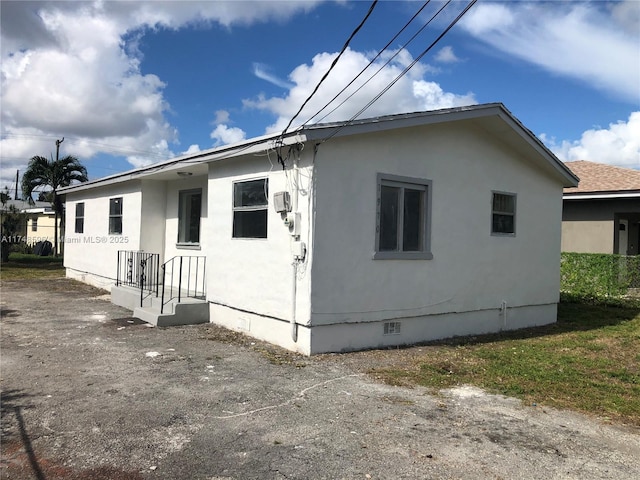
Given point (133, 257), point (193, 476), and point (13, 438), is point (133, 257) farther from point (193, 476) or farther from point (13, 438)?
point (193, 476)

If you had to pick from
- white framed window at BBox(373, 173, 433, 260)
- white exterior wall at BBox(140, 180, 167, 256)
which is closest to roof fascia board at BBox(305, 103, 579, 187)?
white framed window at BBox(373, 173, 433, 260)

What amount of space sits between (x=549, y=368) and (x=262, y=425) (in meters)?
4.37

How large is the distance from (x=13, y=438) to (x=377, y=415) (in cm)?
313

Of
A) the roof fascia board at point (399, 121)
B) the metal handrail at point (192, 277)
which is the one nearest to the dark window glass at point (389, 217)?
the roof fascia board at point (399, 121)


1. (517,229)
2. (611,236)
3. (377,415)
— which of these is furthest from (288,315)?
(611,236)

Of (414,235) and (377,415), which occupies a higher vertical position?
(414,235)

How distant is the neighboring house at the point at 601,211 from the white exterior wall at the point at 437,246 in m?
6.34

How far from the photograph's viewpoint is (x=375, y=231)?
7.68 meters

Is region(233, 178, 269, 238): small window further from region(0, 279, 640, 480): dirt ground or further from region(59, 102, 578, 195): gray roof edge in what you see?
region(0, 279, 640, 480): dirt ground

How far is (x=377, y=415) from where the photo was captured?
4891 millimetres

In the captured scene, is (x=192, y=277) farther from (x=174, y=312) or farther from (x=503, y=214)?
(x=503, y=214)

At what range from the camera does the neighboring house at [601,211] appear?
16.1m

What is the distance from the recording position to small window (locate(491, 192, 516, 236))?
31.8ft

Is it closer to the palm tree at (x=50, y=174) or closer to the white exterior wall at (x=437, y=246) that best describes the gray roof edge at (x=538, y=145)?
the white exterior wall at (x=437, y=246)
